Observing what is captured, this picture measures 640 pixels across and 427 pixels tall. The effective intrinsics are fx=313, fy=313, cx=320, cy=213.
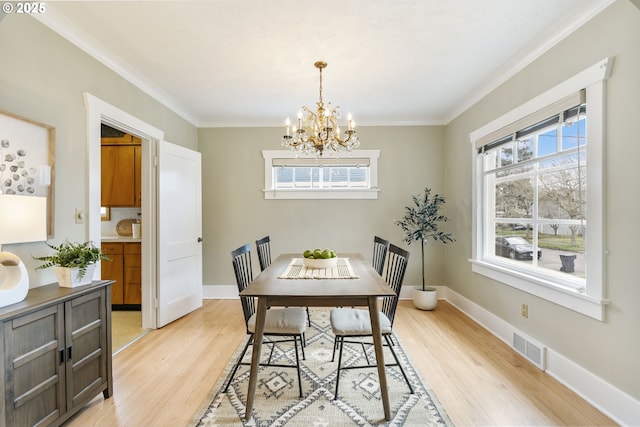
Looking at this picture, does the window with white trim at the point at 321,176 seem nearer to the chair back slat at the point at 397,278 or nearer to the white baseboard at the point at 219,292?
the white baseboard at the point at 219,292

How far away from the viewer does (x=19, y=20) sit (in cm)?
188

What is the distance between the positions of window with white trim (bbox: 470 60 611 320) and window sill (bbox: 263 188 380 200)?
57.1 inches

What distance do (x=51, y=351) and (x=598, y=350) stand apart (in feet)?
10.5

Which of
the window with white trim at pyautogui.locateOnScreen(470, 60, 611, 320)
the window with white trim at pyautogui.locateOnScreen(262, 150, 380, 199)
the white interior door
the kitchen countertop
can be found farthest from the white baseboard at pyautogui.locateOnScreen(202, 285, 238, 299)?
the window with white trim at pyautogui.locateOnScreen(470, 60, 611, 320)

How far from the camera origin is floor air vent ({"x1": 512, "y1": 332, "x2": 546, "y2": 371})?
2.43 metres

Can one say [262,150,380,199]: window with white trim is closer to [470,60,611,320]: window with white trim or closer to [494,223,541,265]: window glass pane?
[470,60,611,320]: window with white trim

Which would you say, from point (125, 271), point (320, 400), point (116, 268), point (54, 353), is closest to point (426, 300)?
point (320, 400)

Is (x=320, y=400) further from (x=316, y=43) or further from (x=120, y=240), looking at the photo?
(x=120, y=240)

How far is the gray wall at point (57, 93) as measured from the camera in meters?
1.84

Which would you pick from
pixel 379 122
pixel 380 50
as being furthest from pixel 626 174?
pixel 379 122

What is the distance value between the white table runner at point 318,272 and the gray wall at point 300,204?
1611 millimetres

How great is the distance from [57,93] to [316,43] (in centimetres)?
187

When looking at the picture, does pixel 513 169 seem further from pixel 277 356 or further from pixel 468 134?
pixel 277 356

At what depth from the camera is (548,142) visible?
8.23 ft
